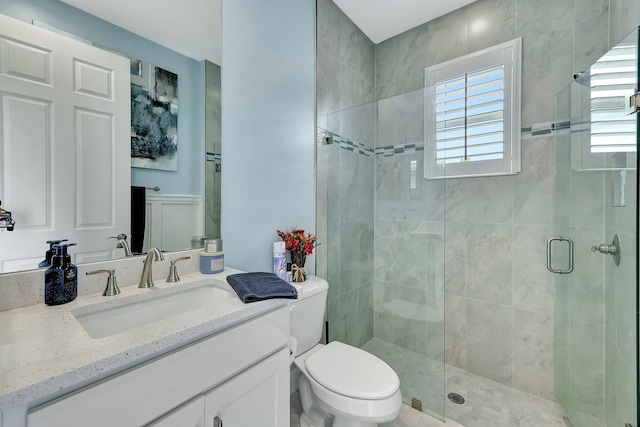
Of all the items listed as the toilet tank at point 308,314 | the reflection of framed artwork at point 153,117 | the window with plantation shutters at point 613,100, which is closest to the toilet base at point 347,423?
the toilet tank at point 308,314

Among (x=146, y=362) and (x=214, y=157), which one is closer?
Result: (x=146, y=362)


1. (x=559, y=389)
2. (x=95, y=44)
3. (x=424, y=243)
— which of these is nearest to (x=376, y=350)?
(x=424, y=243)

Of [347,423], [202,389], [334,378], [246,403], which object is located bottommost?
[347,423]

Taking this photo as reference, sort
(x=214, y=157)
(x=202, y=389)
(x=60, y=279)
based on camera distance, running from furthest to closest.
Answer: (x=214, y=157) < (x=60, y=279) < (x=202, y=389)

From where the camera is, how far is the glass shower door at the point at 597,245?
1111 mm

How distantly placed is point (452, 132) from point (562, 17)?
32.9 inches

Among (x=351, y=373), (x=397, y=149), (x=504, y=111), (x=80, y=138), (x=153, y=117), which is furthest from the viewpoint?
(x=397, y=149)

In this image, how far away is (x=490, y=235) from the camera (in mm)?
1911

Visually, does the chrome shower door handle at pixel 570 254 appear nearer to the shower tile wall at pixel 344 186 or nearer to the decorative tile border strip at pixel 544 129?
the decorative tile border strip at pixel 544 129

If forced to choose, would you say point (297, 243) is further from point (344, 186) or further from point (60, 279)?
point (60, 279)

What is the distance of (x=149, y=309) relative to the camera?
1028 millimetres

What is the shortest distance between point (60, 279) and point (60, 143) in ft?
1.50

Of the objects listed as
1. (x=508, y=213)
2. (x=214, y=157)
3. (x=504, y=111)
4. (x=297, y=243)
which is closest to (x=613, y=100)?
(x=504, y=111)

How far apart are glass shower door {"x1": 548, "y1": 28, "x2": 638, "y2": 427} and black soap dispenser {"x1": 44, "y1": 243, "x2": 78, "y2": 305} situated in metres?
2.02
